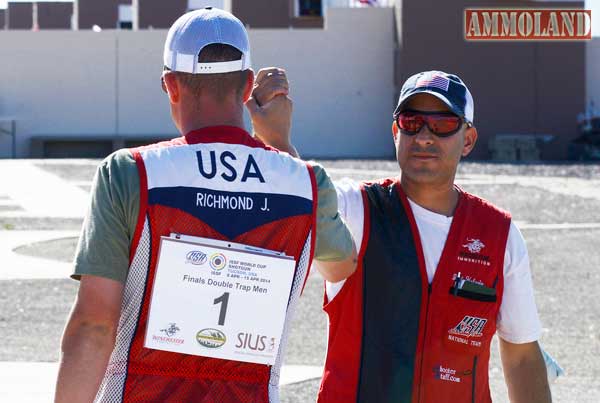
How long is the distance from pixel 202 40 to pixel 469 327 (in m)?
1.22

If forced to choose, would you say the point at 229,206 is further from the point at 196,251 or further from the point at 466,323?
the point at 466,323

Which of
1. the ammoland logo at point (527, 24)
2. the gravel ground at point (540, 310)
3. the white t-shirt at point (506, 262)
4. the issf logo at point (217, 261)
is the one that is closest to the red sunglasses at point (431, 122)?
the white t-shirt at point (506, 262)

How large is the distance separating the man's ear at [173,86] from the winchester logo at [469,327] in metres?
1.11

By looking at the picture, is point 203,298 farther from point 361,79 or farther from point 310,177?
point 361,79

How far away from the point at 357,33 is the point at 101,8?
20.0 metres

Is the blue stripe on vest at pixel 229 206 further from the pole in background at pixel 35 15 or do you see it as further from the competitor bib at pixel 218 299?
the pole in background at pixel 35 15

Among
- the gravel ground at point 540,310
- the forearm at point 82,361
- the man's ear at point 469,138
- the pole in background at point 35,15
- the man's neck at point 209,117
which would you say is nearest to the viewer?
the forearm at point 82,361

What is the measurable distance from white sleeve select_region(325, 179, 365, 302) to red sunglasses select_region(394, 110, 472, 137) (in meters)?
0.29

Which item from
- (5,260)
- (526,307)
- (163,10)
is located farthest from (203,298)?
(163,10)

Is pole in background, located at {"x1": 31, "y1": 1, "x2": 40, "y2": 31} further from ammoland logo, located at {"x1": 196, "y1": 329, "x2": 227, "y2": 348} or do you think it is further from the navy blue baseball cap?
ammoland logo, located at {"x1": 196, "y1": 329, "x2": 227, "y2": 348}

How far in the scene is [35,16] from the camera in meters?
67.0

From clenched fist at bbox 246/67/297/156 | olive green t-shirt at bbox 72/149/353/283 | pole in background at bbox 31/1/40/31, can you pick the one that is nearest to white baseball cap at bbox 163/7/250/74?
olive green t-shirt at bbox 72/149/353/283

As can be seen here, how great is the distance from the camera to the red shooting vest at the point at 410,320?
364 cm

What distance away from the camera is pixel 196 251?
298 cm
